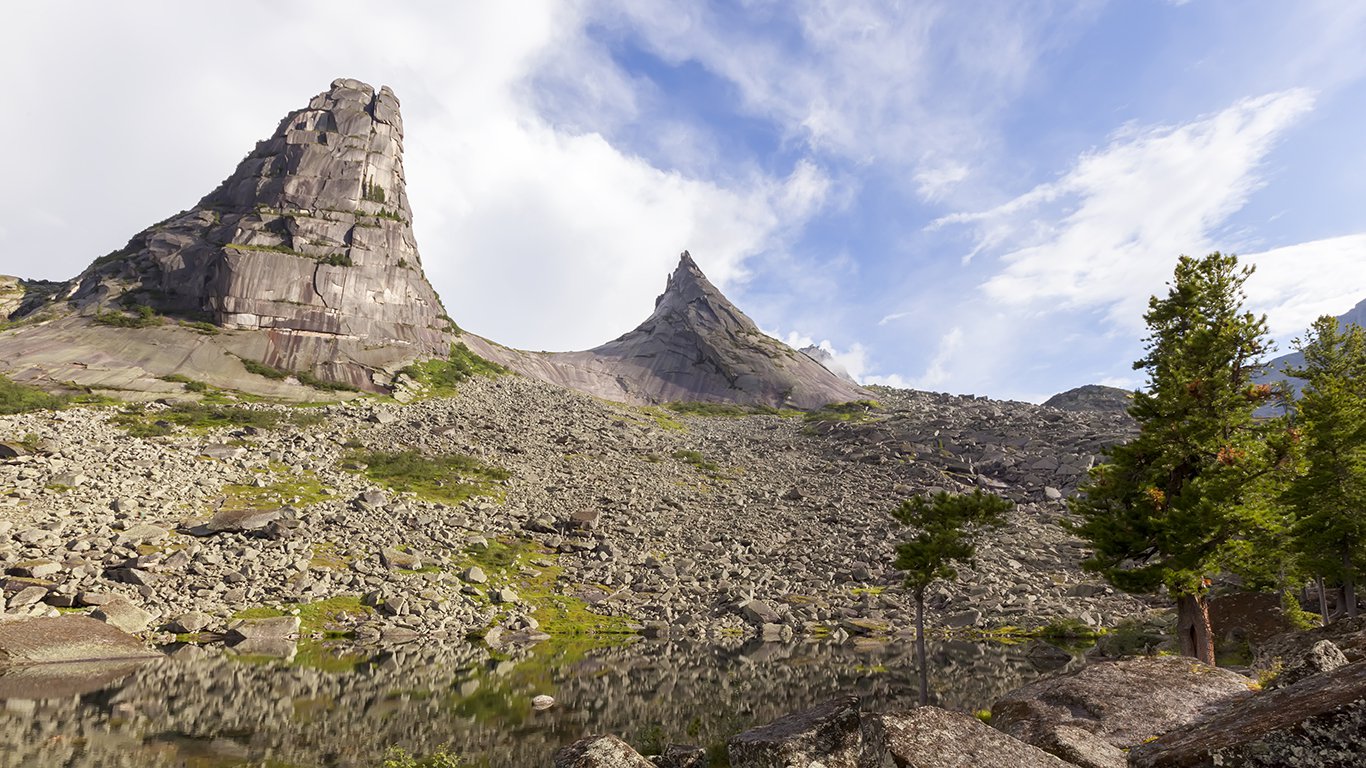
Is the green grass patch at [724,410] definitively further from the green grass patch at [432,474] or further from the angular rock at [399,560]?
the angular rock at [399,560]

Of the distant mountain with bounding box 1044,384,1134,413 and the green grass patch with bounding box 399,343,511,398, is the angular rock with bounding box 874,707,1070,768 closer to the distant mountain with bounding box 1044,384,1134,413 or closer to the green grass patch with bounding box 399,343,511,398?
the green grass patch with bounding box 399,343,511,398

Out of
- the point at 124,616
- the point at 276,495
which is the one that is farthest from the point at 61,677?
the point at 276,495

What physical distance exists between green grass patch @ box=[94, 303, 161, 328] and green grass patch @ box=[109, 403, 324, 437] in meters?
26.7

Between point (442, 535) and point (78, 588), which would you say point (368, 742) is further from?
point (442, 535)

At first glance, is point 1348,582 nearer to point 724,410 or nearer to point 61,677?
point 61,677

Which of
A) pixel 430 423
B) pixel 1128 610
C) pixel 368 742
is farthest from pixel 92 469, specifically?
pixel 1128 610

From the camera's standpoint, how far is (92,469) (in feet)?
178

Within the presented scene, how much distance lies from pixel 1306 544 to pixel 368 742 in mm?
46767

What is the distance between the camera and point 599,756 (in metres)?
13.4

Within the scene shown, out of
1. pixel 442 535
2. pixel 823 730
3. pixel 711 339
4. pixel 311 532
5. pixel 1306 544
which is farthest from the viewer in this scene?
pixel 711 339

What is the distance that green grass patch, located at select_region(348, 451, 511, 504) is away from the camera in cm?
6700

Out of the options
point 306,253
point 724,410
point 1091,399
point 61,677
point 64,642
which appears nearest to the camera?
point 61,677

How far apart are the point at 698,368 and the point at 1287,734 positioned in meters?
173

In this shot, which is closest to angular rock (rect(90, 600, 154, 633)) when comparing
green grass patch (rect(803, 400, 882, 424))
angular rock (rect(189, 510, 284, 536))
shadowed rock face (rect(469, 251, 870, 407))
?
angular rock (rect(189, 510, 284, 536))
